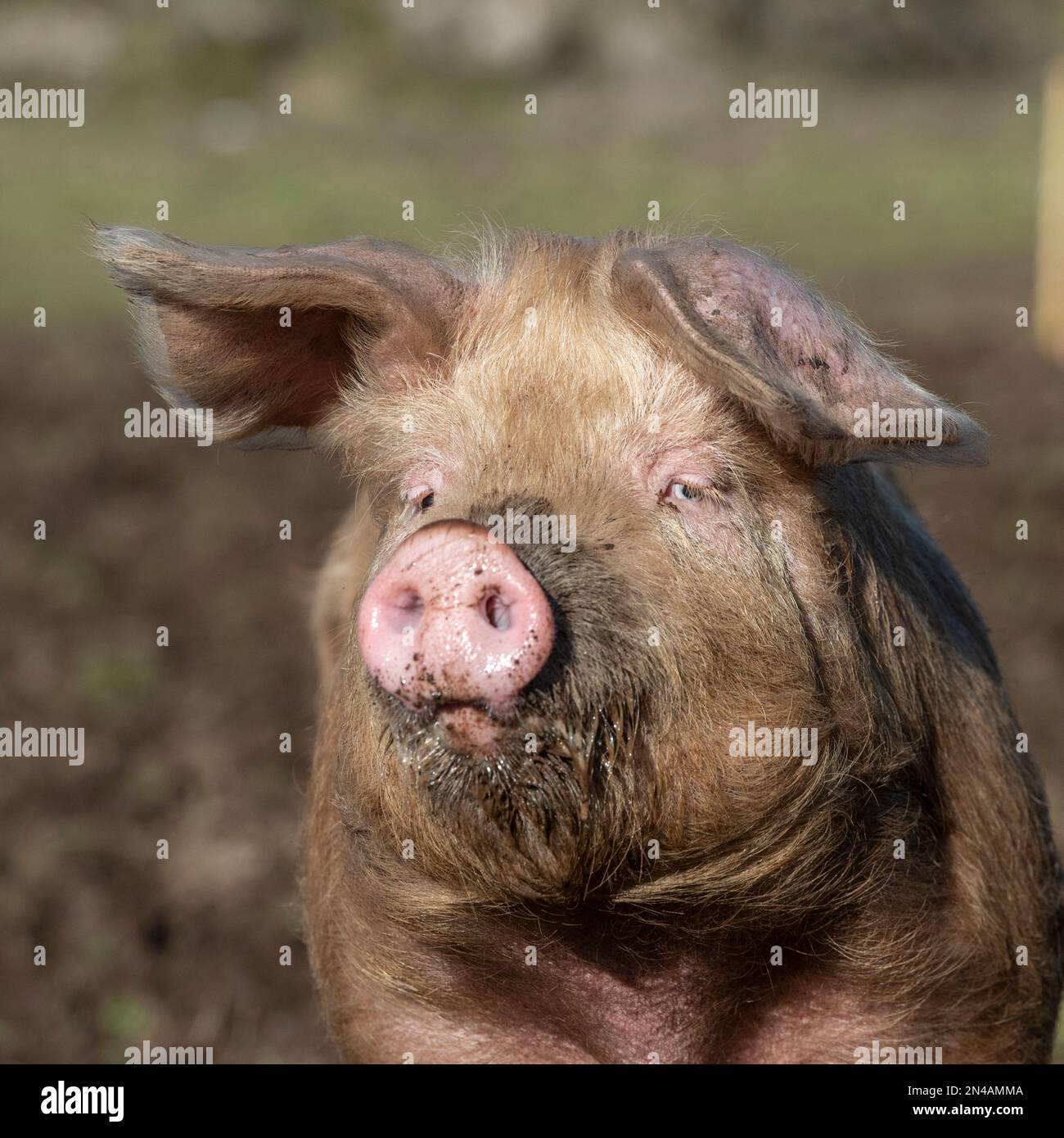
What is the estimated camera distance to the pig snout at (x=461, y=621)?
297 centimetres

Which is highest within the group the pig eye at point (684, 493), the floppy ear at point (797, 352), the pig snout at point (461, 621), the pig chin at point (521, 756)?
the floppy ear at point (797, 352)

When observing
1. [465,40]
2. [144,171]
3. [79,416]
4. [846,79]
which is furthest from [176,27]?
[79,416]

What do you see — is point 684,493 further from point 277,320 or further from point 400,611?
point 277,320

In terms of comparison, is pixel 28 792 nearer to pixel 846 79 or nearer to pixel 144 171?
pixel 144 171

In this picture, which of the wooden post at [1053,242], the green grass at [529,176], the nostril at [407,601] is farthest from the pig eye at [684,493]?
the green grass at [529,176]

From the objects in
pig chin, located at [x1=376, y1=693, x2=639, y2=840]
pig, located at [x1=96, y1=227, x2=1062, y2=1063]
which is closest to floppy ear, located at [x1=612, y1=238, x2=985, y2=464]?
pig, located at [x1=96, y1=227, x2=1062, y2=1063]

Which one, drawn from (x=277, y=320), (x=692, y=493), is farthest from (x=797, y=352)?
(x=277, y=320)

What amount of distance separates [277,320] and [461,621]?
3.77ft

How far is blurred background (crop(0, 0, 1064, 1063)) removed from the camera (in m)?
6.45

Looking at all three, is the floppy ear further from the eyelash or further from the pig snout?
the pig snout

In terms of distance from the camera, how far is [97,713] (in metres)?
7.95

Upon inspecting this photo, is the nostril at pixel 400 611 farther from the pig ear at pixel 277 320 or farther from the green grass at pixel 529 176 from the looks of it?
the green grass at pixel 529 176

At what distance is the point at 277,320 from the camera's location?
379 cm

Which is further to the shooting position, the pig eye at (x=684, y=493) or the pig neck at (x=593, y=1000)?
the pig neck at (x=593, y=1000)
